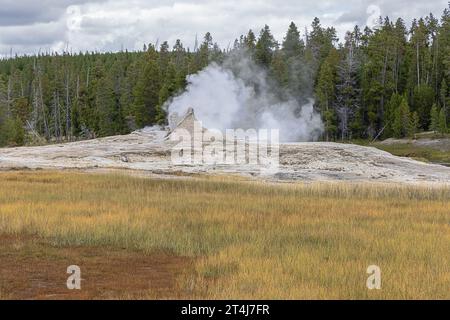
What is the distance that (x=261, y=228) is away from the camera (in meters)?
16.3

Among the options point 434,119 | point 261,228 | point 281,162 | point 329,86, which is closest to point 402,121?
point 434,119

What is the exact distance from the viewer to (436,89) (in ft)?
251

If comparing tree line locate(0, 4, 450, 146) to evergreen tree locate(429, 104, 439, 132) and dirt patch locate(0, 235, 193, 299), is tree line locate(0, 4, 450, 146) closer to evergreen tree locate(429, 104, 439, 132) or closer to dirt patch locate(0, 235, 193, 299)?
evergreen tree locate(429, 104, 439, 132)

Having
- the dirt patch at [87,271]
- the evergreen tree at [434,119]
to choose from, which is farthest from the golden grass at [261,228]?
the evergreen tree at [434,119]

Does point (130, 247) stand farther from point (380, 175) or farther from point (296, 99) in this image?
point (296, 99)

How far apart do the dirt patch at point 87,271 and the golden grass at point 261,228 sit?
0.45 metres

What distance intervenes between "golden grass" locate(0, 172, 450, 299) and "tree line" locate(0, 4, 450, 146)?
146ft

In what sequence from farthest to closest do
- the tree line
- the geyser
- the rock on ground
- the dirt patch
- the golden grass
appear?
the tree line < the geyser < the rock on ground < the golden grass < the dirt patch

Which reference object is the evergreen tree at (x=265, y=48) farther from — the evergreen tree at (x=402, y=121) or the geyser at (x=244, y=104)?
the evergreen tree at (x=402, y=121)

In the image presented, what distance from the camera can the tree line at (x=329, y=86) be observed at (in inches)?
2773

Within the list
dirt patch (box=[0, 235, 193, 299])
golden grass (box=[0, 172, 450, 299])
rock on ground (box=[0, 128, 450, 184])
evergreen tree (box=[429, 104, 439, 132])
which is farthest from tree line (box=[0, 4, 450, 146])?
dirt patch (box=[0, 235, 193, 299])

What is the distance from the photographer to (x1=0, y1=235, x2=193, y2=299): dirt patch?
1047cm
